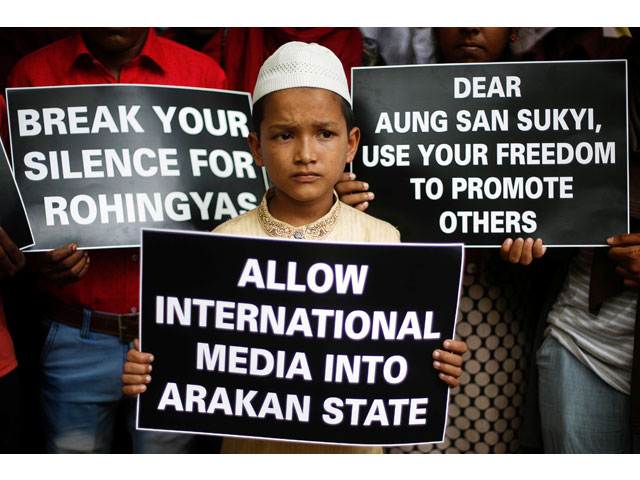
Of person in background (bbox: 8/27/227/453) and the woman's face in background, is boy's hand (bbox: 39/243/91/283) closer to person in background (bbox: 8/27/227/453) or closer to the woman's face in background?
person in background (bbox: 8/27/227/453)

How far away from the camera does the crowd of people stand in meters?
1.62

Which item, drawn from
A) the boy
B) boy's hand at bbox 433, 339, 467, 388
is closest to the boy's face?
the boy

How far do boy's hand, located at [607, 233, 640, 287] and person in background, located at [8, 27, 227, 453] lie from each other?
1.48 meters

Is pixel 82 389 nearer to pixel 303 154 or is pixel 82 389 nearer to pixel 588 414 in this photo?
pixel 303 154

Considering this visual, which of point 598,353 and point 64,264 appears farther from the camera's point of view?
point 598,353

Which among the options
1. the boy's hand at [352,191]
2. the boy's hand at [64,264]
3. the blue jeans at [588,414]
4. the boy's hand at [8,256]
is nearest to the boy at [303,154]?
the boy's hand at [352,191]

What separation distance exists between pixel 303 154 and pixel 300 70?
0.72ft

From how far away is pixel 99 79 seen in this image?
6.22ft

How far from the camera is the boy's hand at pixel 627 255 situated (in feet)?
5.80

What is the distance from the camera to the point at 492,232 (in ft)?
5.98

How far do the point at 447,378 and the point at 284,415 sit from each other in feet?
1.46

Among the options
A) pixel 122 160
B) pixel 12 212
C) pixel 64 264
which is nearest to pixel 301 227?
pixel 122 160

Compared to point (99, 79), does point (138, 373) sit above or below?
below

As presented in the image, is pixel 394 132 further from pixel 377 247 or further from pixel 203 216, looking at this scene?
pixel 203 216
